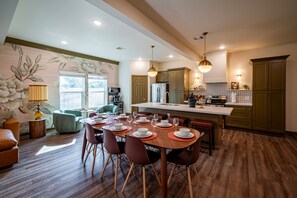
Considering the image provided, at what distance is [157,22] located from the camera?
2924 millimetres

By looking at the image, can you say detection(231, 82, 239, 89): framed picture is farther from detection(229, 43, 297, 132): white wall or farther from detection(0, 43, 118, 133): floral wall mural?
detection(0, 43, 118, 133): floral wall mural

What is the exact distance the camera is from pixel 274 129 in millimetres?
4184

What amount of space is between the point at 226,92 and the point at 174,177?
14.4 feet

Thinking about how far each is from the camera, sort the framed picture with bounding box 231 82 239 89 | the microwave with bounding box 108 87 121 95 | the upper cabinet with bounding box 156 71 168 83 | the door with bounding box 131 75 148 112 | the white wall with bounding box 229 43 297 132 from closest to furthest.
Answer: the white wall with bounding box 229 43 297 132, the framed picture with bounding box 231 82 239 89, the microwave with bounding box 108 87 121 95, the door with bounding box 131 75 148 112, the upper cabinet with bounding box 156 71 168 83

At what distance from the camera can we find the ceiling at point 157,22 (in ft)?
7.63

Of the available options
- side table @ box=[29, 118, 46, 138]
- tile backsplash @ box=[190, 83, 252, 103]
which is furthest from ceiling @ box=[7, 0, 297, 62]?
side table @ box=[29, 118, 46, 138]

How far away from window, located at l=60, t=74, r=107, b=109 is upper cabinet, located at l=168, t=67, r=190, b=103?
3.14 m

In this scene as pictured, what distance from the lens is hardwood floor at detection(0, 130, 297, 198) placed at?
191 centimetres

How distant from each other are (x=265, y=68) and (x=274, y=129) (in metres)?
1.92

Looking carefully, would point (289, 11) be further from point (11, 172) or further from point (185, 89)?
point (11, 172)

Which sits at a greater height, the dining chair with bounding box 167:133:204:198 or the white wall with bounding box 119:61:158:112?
the white wall with bounding box 119:61:158:112

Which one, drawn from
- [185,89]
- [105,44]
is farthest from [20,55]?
[185,89]

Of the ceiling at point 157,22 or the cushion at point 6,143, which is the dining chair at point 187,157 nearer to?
the ceiling at point 157,22

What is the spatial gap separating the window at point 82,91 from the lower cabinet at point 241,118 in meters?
5.39
